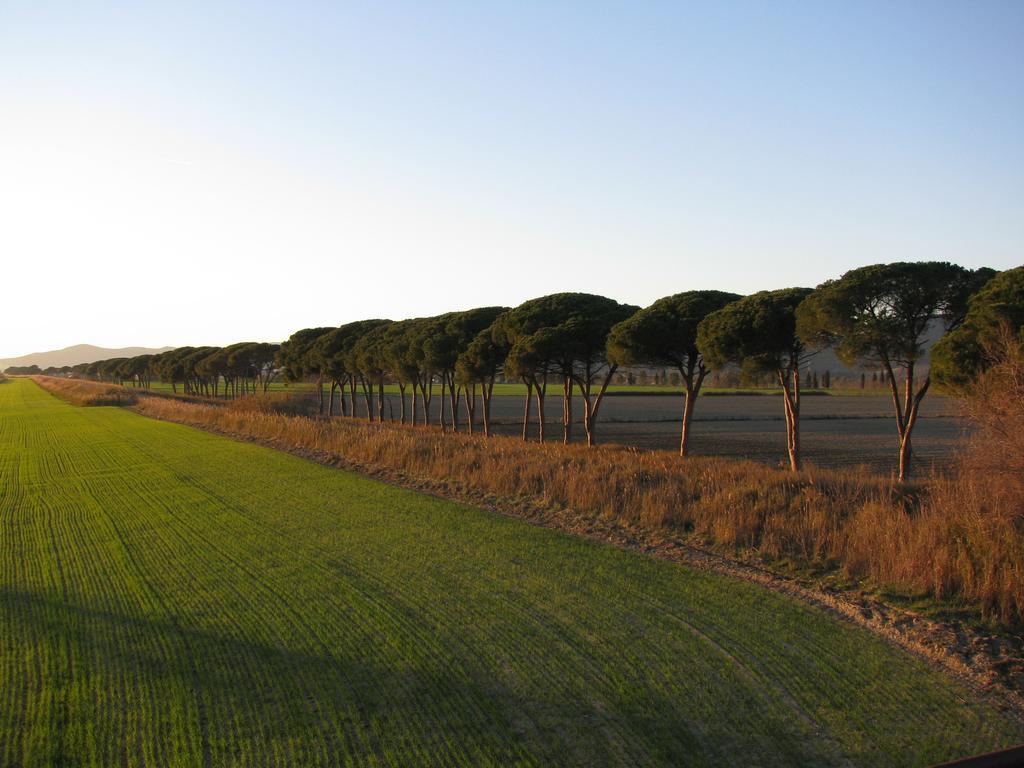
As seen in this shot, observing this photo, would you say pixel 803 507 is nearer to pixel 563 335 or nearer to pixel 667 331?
pixel 667 331

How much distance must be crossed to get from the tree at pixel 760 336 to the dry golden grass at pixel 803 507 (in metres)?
3.94

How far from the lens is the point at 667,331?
68.4 ft

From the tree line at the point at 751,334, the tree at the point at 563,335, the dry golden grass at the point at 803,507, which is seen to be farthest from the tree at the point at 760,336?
the tree at the point at 563,335

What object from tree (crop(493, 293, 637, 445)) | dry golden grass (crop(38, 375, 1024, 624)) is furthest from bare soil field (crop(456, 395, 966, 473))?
tree (crop(493, 293, 637, 445))

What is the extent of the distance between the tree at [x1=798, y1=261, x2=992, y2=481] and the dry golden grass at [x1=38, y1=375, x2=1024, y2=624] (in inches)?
140

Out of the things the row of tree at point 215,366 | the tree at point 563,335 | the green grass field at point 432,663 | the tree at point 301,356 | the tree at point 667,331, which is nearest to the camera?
the green grass field at point 432,663

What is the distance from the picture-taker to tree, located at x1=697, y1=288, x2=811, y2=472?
1805 cm

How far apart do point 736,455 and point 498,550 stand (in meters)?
21.1

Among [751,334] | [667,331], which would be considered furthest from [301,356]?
[751,334]

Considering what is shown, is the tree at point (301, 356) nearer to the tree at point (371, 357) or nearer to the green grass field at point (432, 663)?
the tree at point (371, 357)

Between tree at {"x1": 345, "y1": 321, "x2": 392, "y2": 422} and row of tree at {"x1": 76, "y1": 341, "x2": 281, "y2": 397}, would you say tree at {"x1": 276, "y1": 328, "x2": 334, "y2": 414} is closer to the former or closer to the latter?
row of tree at {"x1": 76, "y1": 341, "x2": 281, "y2": 397}

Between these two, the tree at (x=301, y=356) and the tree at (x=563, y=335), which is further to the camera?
the tree at (x=301, y=356)

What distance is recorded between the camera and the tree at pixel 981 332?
12.2 meters

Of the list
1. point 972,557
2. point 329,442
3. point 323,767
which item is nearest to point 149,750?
point 323,767
